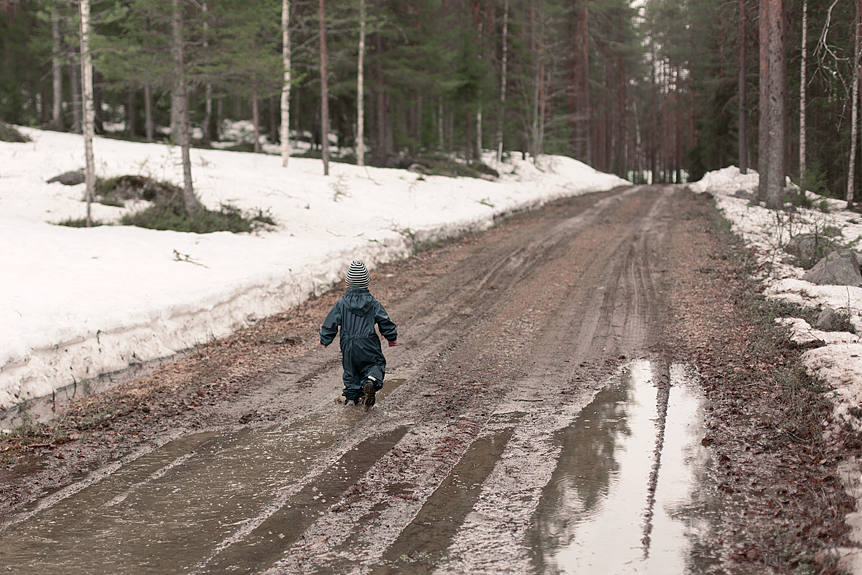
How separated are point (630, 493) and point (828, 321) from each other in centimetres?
496

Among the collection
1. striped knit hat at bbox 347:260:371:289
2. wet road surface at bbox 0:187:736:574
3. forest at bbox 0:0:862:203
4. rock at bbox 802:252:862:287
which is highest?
forest at bbox 0:0:862:203

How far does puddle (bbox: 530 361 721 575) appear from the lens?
363cm

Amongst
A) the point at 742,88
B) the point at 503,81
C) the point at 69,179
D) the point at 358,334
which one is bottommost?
the point at 358,334

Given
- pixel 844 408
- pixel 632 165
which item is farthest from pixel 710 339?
pixel 632 165

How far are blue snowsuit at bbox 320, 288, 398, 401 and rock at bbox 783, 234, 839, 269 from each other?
9.10 metres

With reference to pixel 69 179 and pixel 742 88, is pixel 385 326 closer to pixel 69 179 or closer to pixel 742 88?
pixel 69 179

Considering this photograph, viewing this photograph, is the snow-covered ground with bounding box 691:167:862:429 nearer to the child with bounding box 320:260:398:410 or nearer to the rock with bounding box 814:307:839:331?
Result: the rock with bounding box 814:307:839:331

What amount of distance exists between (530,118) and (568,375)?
38.0 meters

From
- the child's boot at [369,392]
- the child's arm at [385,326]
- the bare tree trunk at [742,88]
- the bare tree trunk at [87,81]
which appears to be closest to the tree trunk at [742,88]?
the bare tree trunk at [742,88]

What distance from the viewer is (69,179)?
1692 centimetres

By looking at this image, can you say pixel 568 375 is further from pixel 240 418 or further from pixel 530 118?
pixel 530 118

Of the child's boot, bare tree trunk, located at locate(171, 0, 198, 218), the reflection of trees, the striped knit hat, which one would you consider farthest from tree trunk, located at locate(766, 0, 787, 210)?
the child's boot

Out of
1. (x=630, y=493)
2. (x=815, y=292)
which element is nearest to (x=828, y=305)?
(x=815, y=292)

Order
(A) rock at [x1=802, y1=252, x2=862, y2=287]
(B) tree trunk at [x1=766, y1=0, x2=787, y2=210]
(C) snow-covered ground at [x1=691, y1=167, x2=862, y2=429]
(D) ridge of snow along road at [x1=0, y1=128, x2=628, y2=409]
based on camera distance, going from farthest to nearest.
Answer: (B) tree trunk at [x1=766, y1=0, x2=787, y2=210]
(A) rock at [x1=802, y1=252, x2=862, y2=287]
(D) ridge of snow along road at [x1=0, y1=128, x2=628, y2=409]
(C) snow-covered ground at [x1=691, y1=167, x2=862, y2=429]
